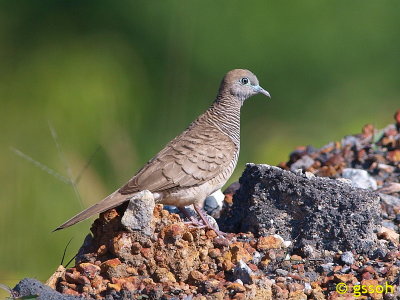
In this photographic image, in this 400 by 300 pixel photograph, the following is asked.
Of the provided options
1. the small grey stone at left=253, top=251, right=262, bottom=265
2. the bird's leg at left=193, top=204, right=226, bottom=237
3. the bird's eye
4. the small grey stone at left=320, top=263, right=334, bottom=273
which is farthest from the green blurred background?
the small grey stone at left=320, top=263, right=334, bottom=273

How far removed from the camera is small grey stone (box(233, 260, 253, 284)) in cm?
399

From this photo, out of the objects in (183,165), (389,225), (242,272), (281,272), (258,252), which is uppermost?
(389,225)

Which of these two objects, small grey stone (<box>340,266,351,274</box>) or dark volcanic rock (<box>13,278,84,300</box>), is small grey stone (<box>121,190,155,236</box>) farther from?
small grey stone (<box>340,266,351,274</box>)

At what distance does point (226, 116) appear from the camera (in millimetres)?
5594

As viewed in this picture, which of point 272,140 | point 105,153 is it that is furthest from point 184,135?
point 272,140

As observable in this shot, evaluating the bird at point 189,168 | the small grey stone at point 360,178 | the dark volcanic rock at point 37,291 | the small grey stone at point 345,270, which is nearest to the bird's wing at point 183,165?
the bird at point 189,168

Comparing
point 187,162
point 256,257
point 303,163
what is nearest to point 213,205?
point 187,162

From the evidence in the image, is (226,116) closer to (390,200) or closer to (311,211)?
(390,200)

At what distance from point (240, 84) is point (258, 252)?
1.62m

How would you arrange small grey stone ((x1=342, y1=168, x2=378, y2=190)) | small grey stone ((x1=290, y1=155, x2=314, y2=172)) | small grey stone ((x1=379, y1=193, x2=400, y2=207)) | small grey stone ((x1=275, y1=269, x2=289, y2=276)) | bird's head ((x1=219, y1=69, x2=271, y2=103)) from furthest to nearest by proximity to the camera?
small grey stone ((x1=290, y1=155, x2=314, y2=172))
bird's head ((x1=219, y1=69, x2=271, y2=103))
small grey stone ((x1=342, y1=168, x2=378, y2=190))
small grey stone ((x1=379, y1=193, x2=400, y2=207))
small grey stone ((x1=275, y1=269, x2=289, y2=276))

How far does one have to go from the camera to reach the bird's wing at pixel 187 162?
4.75 m

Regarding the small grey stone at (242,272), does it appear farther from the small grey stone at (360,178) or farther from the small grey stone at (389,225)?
the small grey stone at (360,178)

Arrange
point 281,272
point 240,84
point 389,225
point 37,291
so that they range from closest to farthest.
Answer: point 37,291 → point 281,272 → point 389,225 → point 240,84

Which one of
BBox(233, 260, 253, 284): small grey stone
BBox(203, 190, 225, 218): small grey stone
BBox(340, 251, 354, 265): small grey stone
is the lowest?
BBox(233, 260, 253, 284): small grey stone
